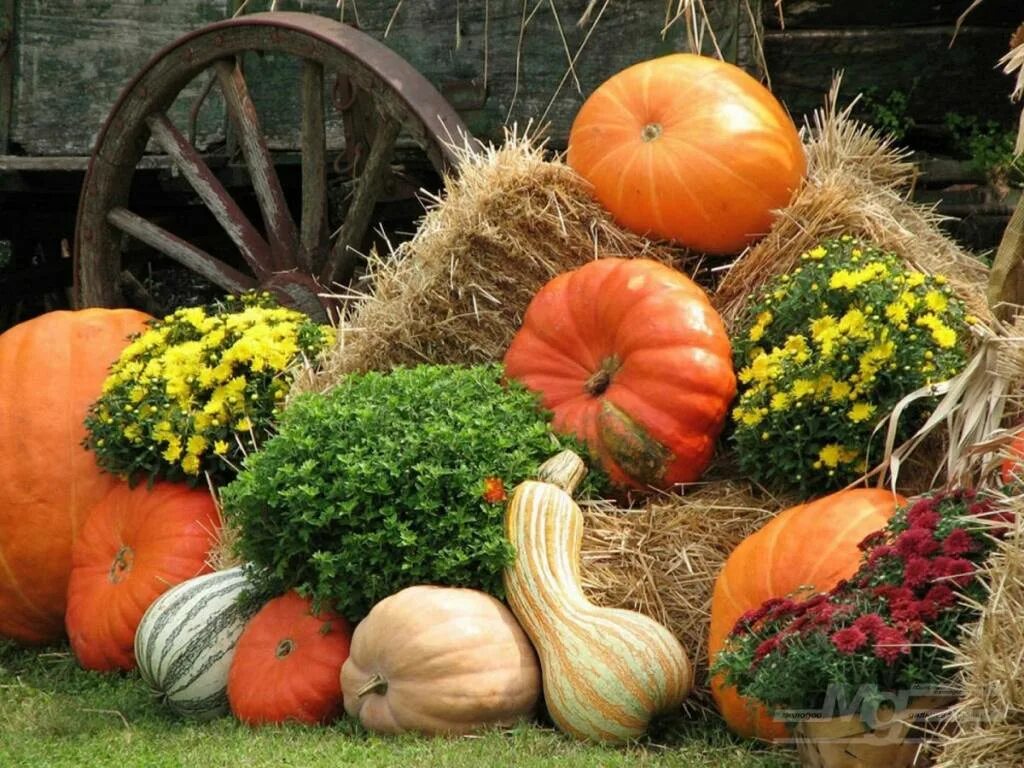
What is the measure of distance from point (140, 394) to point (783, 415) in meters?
2.12

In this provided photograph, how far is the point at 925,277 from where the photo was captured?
4.26 m

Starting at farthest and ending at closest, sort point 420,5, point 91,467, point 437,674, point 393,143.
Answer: point 420,5, point 393,143, point 91,467, point 437,674

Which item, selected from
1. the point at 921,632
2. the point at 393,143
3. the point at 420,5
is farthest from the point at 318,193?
the point at 921,632

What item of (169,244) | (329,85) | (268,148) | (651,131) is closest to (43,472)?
(169,244)

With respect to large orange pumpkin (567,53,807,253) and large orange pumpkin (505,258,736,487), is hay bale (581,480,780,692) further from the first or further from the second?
large orange pumpkin (567,53,807,253)

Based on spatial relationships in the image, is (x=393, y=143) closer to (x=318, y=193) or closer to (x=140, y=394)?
(x=318, y=193)

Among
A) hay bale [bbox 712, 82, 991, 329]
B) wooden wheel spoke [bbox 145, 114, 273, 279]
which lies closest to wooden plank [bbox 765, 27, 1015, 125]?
hay bale [bbox 712, 82, 991, 329]

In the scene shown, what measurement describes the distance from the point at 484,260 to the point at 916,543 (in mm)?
2132

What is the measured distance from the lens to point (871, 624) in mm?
3012

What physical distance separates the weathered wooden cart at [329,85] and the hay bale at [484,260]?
43 centimetres

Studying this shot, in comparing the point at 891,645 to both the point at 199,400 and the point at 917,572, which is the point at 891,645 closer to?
the point at 917,572

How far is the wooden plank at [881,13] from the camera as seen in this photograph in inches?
234

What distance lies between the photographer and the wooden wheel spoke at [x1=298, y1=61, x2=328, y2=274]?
5.90 m

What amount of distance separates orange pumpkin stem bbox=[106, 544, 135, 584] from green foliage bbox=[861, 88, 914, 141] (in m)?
3.14
